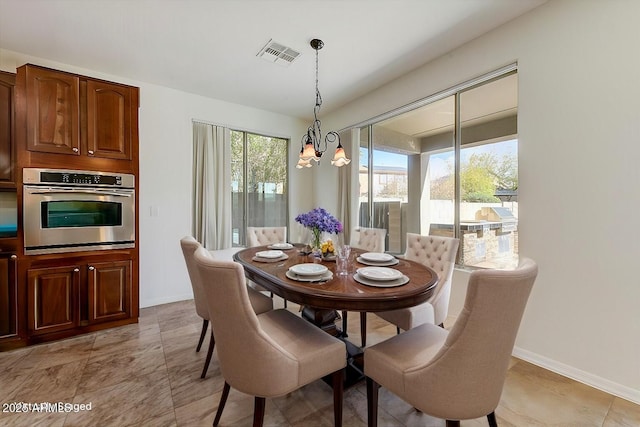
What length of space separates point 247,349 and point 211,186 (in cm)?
315

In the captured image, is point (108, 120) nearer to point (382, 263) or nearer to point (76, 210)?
point (76, 210)

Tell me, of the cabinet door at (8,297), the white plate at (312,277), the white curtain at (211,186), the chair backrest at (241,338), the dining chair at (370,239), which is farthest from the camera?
the white curtain at (211,186)

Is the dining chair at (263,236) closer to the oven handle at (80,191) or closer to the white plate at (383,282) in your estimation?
the oven handle at (80,191)

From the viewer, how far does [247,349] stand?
4.03 feet

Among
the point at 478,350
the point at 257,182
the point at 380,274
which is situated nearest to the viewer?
the point at 478,350

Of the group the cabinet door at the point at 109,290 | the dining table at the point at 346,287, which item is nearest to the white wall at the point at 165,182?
the cabinet door at the point at 109,290

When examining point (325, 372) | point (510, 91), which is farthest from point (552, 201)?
point (325, 372)

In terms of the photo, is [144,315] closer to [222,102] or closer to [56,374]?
[56,374]

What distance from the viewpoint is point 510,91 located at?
2.53 m

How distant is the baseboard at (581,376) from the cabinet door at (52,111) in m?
4.44

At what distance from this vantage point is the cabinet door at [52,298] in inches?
95.0

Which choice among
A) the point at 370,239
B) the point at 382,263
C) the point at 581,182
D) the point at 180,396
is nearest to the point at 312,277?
the point at 382,263

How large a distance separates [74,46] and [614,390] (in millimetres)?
5262

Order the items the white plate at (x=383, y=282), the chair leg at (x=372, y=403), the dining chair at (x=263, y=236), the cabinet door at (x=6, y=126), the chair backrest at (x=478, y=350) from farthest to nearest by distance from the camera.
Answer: the dining chair at (x=263, y=236) → the cabinet door at (x=6, y=126) → the white plate at (x=383, y=282) → the chair leg at (x=372, y=403) → the chair backrest at (x=478, y=350)
